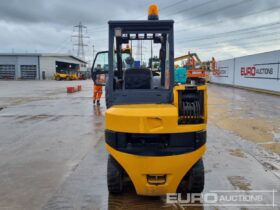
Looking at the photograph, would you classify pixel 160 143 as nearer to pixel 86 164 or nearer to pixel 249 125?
pixel 86 164

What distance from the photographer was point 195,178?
4199 mm

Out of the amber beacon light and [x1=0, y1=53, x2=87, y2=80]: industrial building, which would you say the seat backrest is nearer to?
the amber beacon light

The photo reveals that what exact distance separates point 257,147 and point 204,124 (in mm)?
3746

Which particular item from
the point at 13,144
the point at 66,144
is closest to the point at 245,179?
the point at 66,144

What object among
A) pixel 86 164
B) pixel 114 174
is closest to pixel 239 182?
pixel 114 174

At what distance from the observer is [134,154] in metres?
3.86

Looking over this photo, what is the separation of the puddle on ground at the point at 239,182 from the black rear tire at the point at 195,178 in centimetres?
76

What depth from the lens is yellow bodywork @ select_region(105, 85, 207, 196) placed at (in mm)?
3727

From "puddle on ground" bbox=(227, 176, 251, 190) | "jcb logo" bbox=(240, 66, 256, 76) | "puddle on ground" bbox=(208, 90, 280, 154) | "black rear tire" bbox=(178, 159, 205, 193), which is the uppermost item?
"jcb logo" bbox=(240, 66, 256, 76)

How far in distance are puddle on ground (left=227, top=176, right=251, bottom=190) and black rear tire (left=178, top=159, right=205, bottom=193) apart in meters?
0.76

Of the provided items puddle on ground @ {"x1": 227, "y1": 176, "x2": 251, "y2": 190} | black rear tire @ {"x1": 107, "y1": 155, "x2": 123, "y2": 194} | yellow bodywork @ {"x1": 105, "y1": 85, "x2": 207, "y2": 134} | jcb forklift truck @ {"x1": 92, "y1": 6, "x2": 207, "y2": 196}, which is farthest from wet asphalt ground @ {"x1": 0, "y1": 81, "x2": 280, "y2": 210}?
yellow bodywork @ {"x1": 105, "y1": 85, "x2": 207, "y2": 134}

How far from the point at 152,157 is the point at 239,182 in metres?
1.90

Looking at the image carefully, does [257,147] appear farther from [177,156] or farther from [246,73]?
[246,73]

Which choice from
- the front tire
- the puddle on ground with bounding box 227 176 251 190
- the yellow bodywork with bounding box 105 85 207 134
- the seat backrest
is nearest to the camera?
the yellow bodywork with bounding box 105 85 207 134
